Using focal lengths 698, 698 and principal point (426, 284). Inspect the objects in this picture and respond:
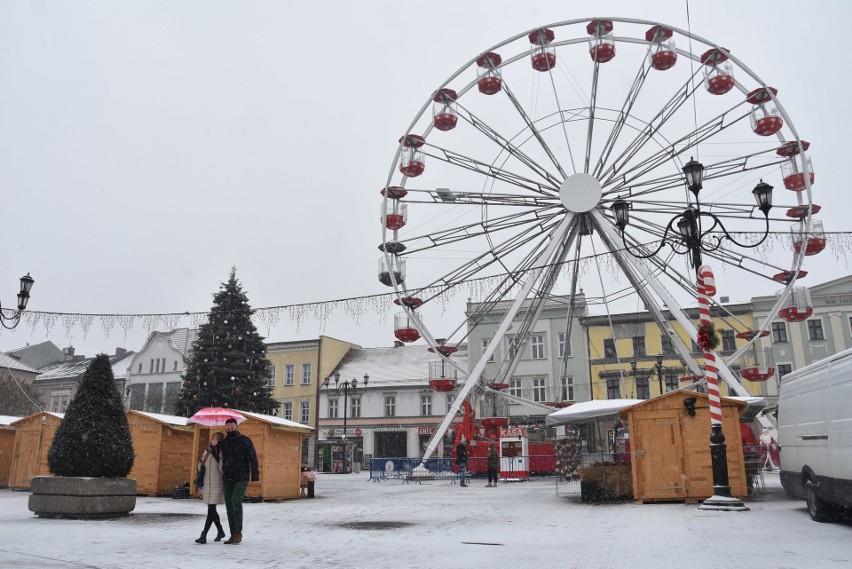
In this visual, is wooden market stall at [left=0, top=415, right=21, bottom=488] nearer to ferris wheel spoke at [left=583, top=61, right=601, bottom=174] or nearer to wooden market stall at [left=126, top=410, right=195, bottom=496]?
wooden market stall at [left=126, top=410, right=195, bottom=496]

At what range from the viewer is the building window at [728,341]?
44469mm

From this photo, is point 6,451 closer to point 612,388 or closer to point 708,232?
point 708,232

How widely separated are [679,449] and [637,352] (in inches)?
1287

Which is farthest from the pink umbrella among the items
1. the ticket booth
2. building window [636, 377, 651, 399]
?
building window [636, 377, 651, 399]

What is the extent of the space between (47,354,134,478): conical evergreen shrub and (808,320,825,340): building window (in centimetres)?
4340

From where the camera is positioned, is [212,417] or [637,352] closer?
[212,417]

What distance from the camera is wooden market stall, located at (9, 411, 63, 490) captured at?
861 inches

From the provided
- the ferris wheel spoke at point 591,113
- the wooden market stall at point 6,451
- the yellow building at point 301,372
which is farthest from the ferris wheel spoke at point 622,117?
the yellow building at point 301,372

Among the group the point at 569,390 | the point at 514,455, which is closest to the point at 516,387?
the point at 569,390

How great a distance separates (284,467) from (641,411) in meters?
9.27

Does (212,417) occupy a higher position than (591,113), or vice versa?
(591,113)

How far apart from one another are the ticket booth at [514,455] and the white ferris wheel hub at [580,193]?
1034 centimetres

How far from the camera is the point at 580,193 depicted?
24.2m

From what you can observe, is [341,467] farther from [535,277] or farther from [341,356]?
[535,277]
